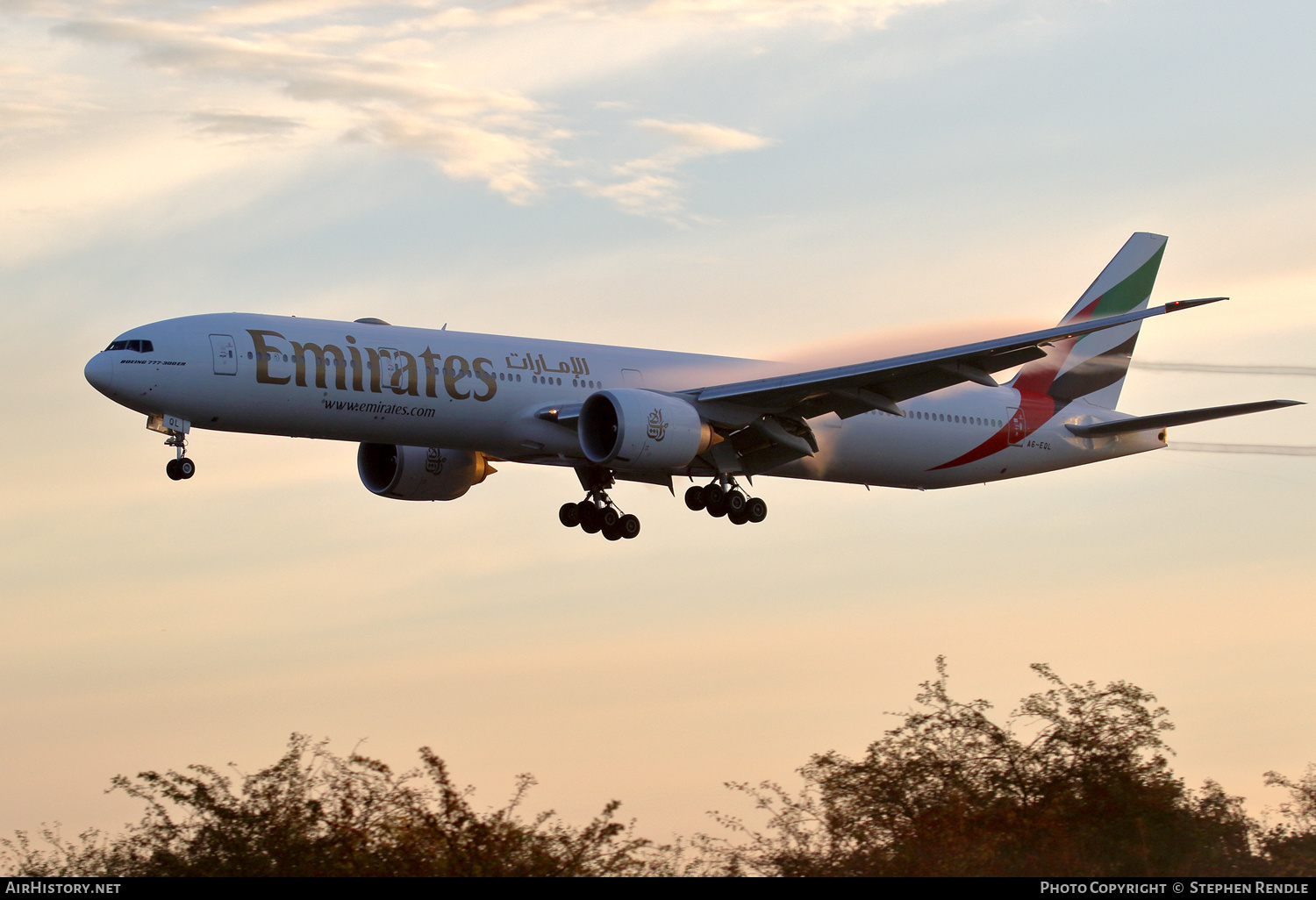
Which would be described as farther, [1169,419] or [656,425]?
[1169,419]

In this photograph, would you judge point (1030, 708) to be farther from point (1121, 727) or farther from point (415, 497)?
point (415, 497)

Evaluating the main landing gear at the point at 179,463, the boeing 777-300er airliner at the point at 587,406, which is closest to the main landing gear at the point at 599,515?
the boeing 777-300er airliner at the point at 587,406

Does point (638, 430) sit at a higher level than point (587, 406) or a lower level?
lower

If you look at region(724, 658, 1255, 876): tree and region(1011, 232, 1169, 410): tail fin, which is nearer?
region(724, 658, 1255, 876): tree

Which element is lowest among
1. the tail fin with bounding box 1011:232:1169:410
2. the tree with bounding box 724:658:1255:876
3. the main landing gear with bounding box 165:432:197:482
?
the tree with bounding box 724:658:1255:876

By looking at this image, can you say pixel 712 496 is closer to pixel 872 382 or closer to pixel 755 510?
pixel 755 510

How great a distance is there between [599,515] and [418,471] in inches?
203

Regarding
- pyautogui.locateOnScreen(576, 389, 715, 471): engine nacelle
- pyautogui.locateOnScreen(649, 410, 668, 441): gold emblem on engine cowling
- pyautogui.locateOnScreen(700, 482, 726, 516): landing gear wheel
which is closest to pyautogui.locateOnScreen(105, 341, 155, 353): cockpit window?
pyautogui.locateOnScreen(576, 389, 715, 471): engine nacelle

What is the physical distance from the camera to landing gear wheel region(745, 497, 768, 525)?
40.1 metres

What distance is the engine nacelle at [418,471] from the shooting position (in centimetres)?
4266

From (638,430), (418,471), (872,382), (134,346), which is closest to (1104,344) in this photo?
(872,382)

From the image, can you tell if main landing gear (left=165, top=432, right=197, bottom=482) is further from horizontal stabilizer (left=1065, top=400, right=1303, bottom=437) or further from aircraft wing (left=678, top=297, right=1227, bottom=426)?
horizontal stabilizer (left=1065, top=400, right=1303, bottom=437)

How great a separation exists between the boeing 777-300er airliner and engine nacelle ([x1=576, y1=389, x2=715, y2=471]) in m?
0.04

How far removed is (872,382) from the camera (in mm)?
36812
